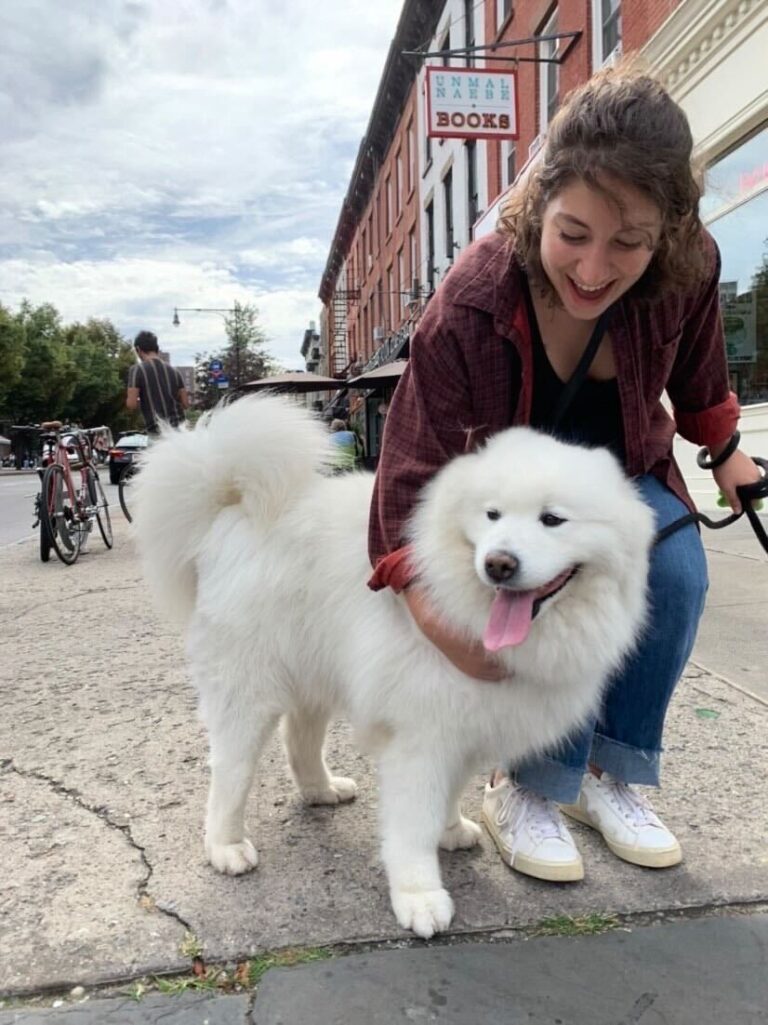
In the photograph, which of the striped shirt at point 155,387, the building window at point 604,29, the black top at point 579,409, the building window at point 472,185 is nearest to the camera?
the black top at point 579,409

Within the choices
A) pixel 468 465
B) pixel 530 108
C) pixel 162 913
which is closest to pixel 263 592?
pixel 468 465

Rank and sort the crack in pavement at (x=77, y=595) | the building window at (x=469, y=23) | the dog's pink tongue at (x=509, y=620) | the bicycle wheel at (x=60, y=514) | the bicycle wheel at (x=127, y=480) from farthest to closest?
the building window at (x=469, y=23) → the bicycle wheel at (x=60, y=514) → the crack in pavement at (x=77, y=595) → the bicycle wheel at (x=127, y=480) → the dog's pink tongue at (x=509, y=620)

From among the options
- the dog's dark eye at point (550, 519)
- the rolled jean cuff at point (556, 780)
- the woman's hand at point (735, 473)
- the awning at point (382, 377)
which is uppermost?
the awning at point (382, 377)

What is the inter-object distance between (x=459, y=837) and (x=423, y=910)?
0.40 m

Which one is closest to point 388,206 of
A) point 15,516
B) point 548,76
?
point 548,76

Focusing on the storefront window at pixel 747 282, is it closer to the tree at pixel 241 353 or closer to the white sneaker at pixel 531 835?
the white sneaker at pixel 531 835

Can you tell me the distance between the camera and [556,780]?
1972mm

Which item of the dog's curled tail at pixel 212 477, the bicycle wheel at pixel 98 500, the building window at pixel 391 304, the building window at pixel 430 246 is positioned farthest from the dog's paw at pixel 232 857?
the building window at pixel 391 304

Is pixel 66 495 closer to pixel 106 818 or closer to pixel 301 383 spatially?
pixel 106 818

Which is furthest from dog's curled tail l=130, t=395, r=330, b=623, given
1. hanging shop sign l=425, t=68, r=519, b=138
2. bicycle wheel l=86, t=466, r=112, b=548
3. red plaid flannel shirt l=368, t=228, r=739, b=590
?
hanging shop sign l=425, t=68, r=519, b=138

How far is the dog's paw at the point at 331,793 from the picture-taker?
2248 mm

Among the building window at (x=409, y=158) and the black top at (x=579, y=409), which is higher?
the building window at (x=409, y=158)

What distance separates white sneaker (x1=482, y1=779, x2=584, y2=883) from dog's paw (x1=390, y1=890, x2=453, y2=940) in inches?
10.5

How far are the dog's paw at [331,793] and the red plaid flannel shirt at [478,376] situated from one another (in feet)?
2.69
